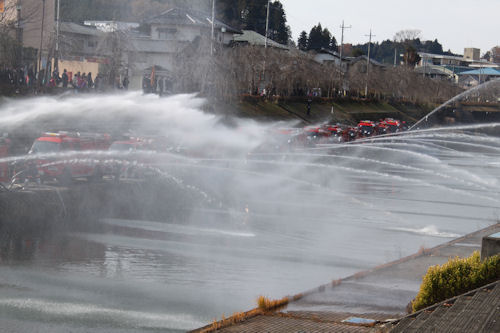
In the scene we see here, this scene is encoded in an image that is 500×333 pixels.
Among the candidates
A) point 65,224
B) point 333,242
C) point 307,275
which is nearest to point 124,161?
point 65,224

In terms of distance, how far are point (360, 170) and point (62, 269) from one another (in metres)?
32.1

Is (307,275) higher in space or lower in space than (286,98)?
lower

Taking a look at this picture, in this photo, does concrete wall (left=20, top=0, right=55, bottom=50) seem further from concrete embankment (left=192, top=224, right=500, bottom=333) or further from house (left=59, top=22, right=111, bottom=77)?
concrete embankment (left=192, top=224, right=500, bottom=333)

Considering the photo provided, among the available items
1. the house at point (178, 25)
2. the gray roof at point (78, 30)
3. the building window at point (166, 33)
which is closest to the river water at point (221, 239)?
the gray roof at point (78, 30)

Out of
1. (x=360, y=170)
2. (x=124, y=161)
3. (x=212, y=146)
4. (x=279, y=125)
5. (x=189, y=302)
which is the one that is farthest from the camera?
(x=279, y=125)

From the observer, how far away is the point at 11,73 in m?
46.1

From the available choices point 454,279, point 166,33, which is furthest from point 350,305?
point 166,33

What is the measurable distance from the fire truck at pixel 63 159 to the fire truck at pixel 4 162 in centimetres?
97

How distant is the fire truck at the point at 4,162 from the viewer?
28342 mm

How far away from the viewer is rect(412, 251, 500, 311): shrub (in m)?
14.4

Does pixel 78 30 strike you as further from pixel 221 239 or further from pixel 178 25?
pixel 221 239

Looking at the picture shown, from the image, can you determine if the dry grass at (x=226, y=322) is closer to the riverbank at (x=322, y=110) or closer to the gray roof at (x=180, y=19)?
the riverbank at (x=322, y=110)

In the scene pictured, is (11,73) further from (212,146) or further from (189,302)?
(189,302)

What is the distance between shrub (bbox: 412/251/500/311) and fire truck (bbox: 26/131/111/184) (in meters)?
19.6
